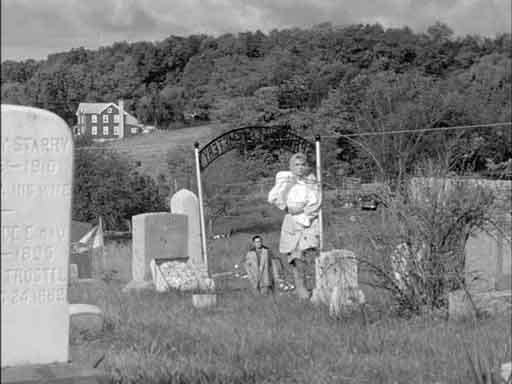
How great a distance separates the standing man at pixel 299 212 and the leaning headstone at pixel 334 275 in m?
0.94

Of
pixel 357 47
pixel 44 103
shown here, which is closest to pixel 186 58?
pixel 357 47

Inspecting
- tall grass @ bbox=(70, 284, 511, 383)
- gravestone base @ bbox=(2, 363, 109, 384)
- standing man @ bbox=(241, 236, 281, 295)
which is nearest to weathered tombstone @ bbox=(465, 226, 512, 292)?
standing man @ bbox=(241, 236, 281, 295)

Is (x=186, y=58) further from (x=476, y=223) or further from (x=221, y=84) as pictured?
(x=476, y=223)

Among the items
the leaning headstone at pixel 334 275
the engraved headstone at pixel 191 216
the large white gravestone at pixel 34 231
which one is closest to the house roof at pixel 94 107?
the engraved headstone at pixel 191 216

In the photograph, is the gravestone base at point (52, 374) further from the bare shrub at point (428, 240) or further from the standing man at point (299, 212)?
the standing man at point (299, 212)

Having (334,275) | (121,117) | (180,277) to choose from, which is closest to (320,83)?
A: (121,117)

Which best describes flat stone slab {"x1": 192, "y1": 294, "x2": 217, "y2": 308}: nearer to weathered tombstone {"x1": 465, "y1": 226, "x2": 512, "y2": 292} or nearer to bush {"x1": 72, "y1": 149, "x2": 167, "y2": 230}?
weathered tombstone {"x1": 465, "y1": 226, "x2": 512, "y2": 292}

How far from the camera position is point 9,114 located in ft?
16.7

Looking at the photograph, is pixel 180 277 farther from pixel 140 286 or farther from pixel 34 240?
pixel 34 240

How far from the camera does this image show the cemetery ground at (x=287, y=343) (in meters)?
6.79

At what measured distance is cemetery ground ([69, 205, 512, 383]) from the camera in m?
6.79

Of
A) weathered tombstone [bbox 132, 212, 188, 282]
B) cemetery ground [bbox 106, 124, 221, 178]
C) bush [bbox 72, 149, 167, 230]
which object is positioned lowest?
weathered tombstone [bbox 132, 212, 188, 282]

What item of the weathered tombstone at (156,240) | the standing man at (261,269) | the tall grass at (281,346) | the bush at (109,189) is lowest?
the tall grass at (281,346)

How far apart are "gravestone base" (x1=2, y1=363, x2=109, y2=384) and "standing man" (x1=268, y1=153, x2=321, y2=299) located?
25.3 feet
